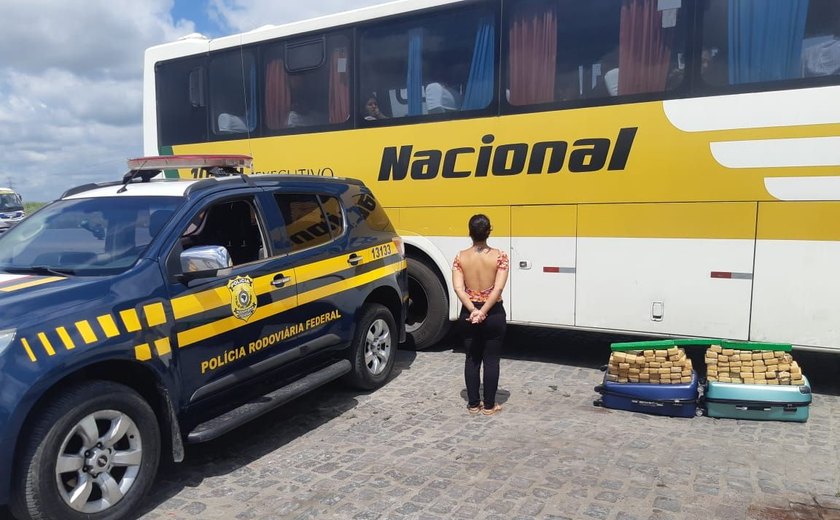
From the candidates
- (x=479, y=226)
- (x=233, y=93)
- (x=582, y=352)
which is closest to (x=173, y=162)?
(x=479, y=226)

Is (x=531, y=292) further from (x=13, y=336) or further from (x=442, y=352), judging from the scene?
(x=13, y=336)

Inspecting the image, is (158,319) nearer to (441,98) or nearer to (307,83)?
(441,98)

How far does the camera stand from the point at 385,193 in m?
6.95

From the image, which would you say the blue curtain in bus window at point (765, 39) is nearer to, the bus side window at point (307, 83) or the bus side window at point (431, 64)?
the bus side window at point (431, 64)

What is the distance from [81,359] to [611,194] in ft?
15.3

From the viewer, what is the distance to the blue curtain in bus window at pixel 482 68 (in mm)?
6254

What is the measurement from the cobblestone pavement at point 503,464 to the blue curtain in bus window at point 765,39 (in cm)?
292

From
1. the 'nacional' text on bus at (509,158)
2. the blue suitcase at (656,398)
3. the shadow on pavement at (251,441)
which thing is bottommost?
the shadow on pavement at (251,441)

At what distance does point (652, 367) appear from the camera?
503cm

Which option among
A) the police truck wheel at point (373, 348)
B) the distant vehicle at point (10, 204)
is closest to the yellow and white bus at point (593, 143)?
the police truck wheel at point (373, 348)

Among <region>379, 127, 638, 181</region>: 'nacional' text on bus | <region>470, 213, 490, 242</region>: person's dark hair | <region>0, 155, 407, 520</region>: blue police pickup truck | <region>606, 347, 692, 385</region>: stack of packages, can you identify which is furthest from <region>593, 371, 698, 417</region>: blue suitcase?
<region>0, 155, 407, 520</region>: blue police pickup truck

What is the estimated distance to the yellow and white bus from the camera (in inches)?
200

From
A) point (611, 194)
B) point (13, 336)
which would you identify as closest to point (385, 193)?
point (611, 194)

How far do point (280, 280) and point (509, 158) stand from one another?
294 cm
